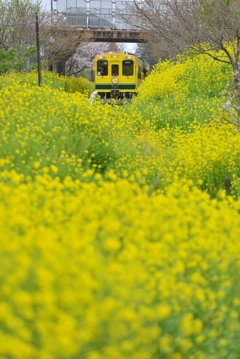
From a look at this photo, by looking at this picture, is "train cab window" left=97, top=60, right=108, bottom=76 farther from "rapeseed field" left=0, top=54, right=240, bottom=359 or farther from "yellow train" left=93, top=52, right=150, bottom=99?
"rapeseed field" left=0, top=54, right=240, bottom=359

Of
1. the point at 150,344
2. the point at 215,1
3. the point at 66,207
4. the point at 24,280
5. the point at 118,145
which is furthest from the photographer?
the point at 215,1

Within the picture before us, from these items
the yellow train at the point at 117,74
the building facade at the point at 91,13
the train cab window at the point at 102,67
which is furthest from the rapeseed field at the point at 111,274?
the building facade at the point at 91,13

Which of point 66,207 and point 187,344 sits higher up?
point 66,207

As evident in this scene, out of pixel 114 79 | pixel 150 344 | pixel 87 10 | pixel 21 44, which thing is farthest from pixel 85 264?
pixel 87 10

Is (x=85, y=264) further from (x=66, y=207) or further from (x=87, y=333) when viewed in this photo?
(x=66, y=207)

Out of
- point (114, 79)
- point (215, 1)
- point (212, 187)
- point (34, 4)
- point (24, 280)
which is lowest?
point (212, 187)

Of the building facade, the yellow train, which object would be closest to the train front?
the yellow train

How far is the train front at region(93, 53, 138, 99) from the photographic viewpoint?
19062mm

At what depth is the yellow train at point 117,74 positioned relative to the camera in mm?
19062

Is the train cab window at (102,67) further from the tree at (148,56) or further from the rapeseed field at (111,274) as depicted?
the tree at (148,56)

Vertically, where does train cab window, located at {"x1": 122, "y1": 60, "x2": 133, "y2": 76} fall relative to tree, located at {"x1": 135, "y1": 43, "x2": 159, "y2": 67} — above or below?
below

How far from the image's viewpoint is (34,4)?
24625mm

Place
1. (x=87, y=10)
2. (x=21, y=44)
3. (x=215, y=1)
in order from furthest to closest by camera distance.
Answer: (x=87, y=10) < (x=21, y=44) < (x=215, y=1)

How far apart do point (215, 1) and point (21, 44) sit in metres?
15.9
